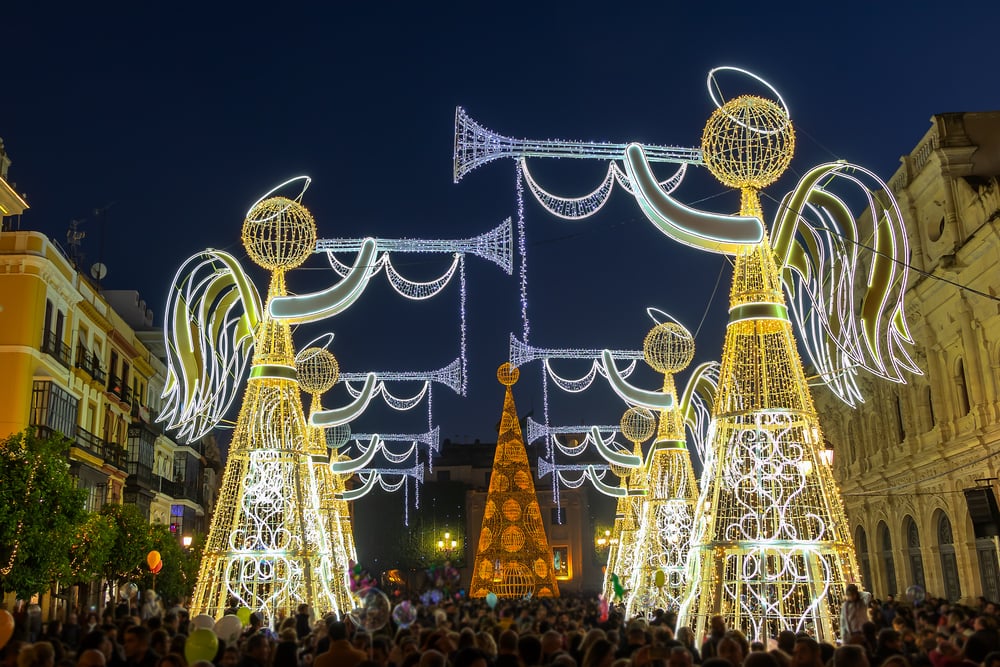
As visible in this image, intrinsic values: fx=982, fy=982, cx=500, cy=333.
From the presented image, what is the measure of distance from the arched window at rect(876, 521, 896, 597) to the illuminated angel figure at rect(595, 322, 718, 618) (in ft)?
49.3

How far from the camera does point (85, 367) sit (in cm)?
3497

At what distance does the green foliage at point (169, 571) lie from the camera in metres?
33.6

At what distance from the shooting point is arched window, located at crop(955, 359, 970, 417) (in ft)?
97.1

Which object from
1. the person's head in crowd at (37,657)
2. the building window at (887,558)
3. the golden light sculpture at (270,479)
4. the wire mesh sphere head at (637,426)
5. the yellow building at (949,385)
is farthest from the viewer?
the building window at (887,558)

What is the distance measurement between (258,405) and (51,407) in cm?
1532

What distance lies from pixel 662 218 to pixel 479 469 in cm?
6397

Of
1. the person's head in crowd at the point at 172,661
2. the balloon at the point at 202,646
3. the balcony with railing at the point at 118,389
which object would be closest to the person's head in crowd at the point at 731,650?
the person's head in crowd at the point at 172,661

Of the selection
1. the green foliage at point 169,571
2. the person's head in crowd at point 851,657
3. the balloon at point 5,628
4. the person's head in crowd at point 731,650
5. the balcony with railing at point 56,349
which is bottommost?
the person's head in crowd at point 731,650

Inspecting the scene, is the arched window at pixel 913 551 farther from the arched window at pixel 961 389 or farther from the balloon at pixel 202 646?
the balloon at pixel 202 646

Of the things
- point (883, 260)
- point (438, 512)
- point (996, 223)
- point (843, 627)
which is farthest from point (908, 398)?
point (438, 512)

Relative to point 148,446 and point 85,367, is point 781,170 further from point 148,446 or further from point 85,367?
point 148,446

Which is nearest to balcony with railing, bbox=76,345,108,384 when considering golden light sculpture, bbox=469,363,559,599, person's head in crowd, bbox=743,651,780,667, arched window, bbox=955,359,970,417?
golden light sculpture, bbox=469,363,559,599

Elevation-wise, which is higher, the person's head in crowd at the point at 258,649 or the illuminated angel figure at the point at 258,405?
the illuminated angel figure at the point at 258,405

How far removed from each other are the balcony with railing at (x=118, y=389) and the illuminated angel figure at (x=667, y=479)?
73.5 feet
